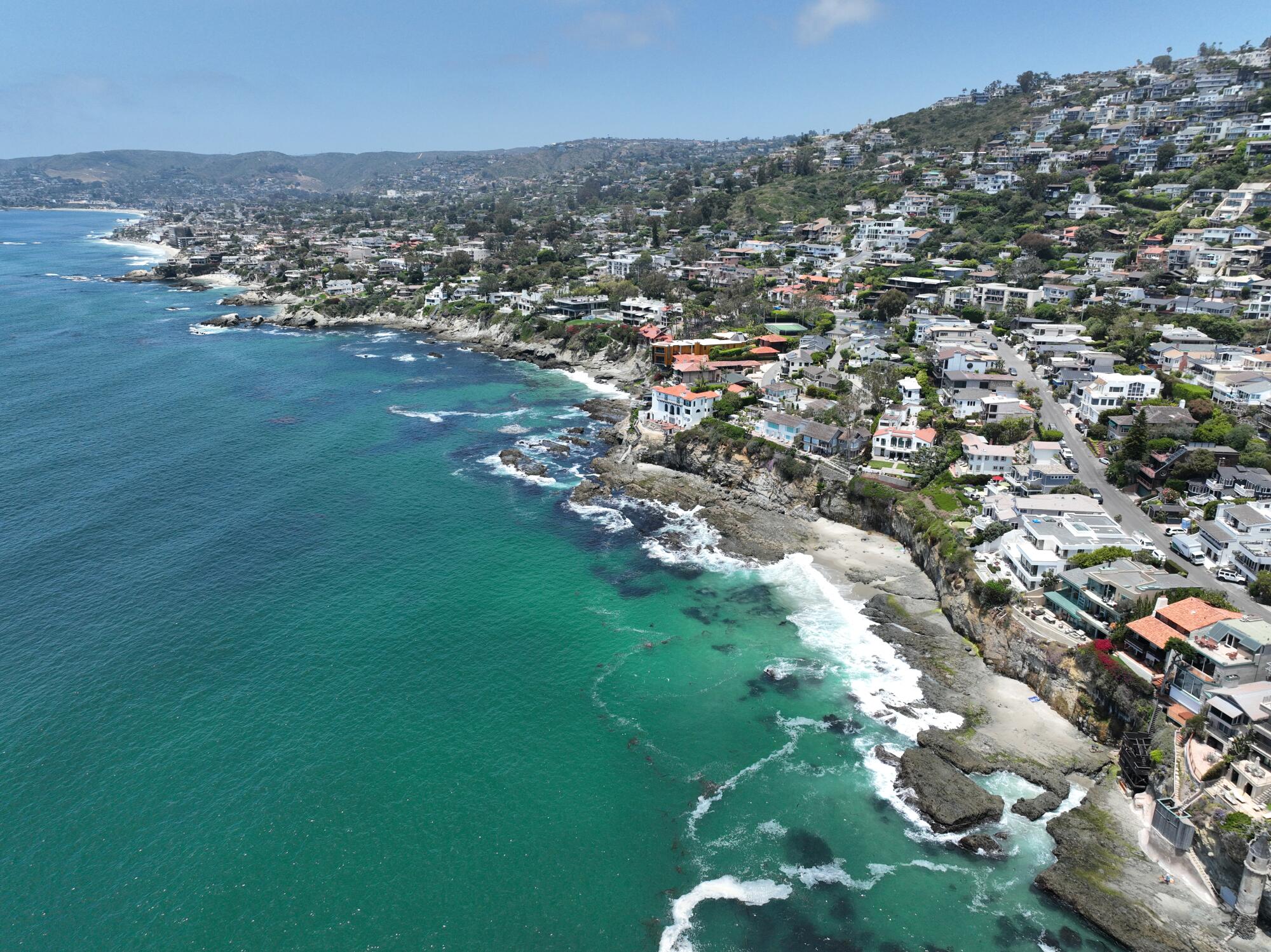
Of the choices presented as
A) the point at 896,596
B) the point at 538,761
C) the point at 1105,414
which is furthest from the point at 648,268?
the point at 538,761

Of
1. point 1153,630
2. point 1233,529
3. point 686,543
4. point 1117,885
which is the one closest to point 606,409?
point 686,543

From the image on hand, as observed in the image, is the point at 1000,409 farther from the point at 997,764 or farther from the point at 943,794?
the point at 943,794

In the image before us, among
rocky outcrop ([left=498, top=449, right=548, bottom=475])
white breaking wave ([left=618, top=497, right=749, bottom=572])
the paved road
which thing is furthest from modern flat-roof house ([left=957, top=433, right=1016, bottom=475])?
rocky outcrop ([left=498, top=449, right=548, bottom=475])

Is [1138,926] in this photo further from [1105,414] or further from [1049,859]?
[1105,414]

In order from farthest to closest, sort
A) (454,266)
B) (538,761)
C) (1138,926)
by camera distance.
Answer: (454,266) < (538,761) < (1138,926)

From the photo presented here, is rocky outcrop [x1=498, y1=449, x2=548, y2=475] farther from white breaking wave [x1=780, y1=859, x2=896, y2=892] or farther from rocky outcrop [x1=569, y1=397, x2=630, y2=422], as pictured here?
white breaking wave [x1=780, y1=859, x2=896, y2=892]
